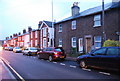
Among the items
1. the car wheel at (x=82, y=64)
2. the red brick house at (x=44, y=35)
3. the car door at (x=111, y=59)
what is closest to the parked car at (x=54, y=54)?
the car wheel at (x=82, y=64)

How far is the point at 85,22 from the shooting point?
59.8 feet

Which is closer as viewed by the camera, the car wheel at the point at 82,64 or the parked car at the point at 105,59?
the parked car at the point at 105,59

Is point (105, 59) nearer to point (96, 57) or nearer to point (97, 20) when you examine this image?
point (96, 57)

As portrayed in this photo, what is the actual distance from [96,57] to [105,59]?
27.9 inches

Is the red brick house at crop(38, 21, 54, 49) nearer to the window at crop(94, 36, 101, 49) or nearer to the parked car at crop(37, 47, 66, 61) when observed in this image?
the window at crop(94, 36, 101, 49)

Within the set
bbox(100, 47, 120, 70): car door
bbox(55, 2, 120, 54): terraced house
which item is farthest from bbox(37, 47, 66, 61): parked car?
bbox(100, 47, 120, 70): car door

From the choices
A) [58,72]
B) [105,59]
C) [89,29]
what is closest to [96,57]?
[105,59]

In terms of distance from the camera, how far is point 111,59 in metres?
7.10

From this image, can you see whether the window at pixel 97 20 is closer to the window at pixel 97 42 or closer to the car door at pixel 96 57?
the window at pixel 97 42

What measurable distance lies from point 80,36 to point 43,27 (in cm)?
1451

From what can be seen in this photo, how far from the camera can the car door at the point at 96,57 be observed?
7.86 metres

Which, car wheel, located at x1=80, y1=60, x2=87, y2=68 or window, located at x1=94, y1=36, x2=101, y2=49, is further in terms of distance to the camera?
window, located at x1=94, y1=36, x2=101, y2=49

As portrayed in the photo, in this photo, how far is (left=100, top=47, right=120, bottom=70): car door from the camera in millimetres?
6859

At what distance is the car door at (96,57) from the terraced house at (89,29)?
19.9 feet
